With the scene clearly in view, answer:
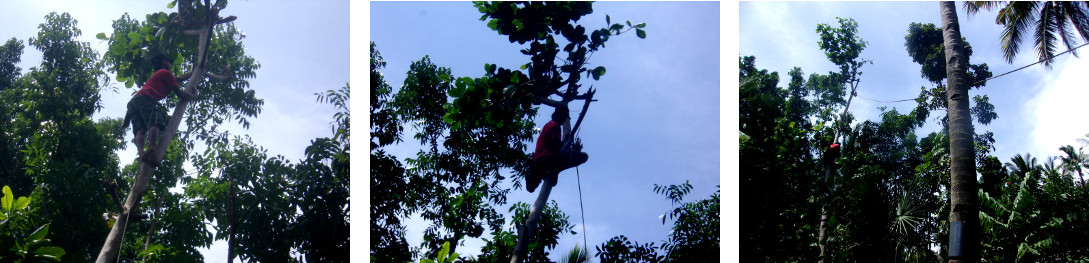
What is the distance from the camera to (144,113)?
3299 millimetres

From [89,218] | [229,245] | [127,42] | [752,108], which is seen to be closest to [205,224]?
[229,245]

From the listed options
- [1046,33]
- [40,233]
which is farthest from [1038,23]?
[40,233]

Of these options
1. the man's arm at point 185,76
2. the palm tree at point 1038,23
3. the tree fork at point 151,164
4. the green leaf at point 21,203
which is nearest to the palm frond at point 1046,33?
the palm tree at point 1038,23

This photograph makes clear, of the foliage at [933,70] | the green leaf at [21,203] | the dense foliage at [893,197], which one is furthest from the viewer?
the foliage at [933,70]

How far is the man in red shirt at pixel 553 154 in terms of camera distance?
329 cm

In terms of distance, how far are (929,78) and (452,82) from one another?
135 inches

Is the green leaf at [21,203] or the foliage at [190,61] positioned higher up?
the foliage at [190,61]

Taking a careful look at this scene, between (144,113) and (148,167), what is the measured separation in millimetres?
283

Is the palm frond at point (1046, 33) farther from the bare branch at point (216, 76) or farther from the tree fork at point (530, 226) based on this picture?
the bare branch at point (216, 76)

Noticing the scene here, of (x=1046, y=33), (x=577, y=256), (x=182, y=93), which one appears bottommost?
(x=577, y=256)

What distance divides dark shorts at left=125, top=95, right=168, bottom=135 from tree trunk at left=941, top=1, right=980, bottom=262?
3.97 meters

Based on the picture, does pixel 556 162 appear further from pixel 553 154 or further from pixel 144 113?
pixel 144 113

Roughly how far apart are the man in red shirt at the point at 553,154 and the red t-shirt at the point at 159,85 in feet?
6.27

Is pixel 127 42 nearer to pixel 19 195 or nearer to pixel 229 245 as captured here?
pixel 19 195
